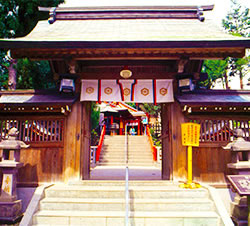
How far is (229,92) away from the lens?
24.0 feet

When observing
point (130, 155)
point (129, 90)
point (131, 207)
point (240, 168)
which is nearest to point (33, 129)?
point (129, 90)

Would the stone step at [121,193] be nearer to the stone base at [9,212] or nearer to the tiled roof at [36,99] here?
the stone base at [9,212]

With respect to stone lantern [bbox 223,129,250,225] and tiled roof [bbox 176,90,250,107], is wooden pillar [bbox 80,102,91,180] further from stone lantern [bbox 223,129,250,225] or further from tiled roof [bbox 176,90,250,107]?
stone lantern [bbox 223,129,250,225]

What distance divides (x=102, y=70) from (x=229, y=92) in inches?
180

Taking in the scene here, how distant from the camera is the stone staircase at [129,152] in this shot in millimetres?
16406

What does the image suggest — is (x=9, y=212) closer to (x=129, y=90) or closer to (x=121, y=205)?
(x=121, y=205)

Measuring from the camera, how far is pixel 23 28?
1239cm

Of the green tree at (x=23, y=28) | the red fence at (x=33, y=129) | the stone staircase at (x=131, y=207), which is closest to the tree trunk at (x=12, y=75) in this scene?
the green tree at (x=23, y=28)

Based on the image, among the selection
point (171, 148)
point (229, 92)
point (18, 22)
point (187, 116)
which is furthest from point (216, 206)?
point (18, 22)

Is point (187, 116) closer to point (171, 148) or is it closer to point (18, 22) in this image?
point (171, 148)

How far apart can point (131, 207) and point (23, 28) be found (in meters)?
12.1

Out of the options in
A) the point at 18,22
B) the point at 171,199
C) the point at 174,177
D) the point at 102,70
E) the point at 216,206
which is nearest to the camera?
the point at 216,206

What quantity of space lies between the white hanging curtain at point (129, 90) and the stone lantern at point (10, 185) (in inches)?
98.4

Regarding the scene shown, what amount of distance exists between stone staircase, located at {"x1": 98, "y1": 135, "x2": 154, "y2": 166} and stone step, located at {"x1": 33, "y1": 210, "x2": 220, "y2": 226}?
1124 cm
